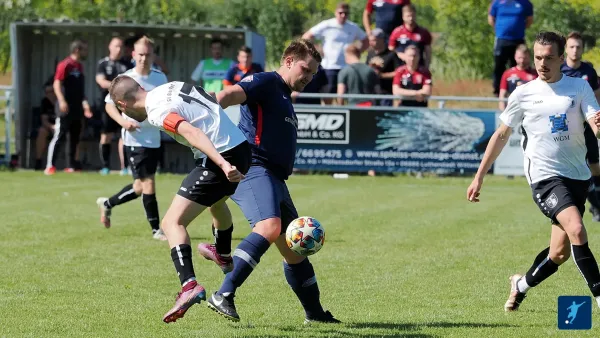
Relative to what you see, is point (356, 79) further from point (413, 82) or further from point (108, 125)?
point (108, 125)

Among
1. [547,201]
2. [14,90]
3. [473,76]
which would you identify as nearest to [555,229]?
[547,201]

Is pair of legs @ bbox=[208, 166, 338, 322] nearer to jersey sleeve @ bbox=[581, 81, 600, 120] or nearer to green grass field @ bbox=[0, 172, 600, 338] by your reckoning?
green grass field @ bbox=[0, 172, 600, 338]

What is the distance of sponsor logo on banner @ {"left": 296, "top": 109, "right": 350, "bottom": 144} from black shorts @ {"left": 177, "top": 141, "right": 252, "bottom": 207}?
13.0m

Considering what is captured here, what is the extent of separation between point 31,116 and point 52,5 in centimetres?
2120

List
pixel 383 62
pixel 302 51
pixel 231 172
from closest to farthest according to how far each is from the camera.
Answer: pixel 231 172, pixel 302 51, pixel 383 62

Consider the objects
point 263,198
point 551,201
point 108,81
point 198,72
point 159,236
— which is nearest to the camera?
point 263,198

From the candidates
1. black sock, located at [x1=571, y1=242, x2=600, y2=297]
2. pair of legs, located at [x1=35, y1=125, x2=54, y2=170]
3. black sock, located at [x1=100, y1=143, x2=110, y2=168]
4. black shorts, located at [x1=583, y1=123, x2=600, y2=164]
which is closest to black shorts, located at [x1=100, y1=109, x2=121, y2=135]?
black sock, located at [x1=100, y1=143, x2=110, y2=168]

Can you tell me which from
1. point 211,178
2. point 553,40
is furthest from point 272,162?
point 553,40

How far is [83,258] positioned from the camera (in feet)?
36.0

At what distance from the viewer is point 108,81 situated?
17.0m

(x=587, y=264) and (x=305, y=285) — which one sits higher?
(x=587, y=264)

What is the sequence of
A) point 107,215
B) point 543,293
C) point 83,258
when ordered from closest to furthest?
1. point 543,293
2. point 83,258
3. point 107,215

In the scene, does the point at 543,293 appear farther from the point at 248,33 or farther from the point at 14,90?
the point at 14,90

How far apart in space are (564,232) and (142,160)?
5.84m
